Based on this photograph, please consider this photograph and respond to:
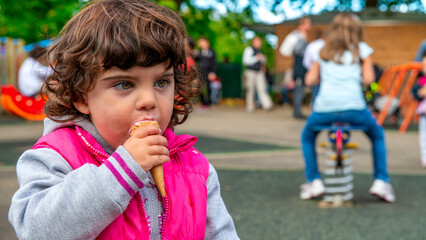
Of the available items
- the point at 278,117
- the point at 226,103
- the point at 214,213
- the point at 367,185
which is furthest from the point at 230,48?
the point at 214,213

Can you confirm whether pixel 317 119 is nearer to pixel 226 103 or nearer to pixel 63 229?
pixel 63 229

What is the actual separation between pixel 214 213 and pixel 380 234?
285 cm

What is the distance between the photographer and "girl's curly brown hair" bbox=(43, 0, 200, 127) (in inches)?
67.6

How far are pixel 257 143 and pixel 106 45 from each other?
801 cm

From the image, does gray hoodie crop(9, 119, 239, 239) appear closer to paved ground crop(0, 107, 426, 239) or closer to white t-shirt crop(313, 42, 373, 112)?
paved ground crop(0, 107, 426, 239)

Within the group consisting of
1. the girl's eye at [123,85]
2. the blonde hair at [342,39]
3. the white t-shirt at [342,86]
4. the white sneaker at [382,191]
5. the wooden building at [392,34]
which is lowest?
the wooden building at [392,34]

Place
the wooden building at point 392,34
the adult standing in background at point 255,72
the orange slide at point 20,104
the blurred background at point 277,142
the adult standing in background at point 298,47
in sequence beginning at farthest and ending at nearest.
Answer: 1. the wooden building at point 392,34
2. the adult standing in background at point 255,72
3. the adult standing in background at point 298,47
4. the orange slide at point 20,104
5. the blurred background at point 277,142

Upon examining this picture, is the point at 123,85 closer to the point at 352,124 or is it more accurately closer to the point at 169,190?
the point at 169,190

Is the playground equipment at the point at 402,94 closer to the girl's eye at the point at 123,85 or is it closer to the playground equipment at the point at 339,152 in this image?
the playground equipment at the point at 339,152

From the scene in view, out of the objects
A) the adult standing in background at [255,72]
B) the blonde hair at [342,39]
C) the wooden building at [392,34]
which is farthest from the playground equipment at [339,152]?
the wooden building at [392,34]

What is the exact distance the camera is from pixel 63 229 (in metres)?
1.62

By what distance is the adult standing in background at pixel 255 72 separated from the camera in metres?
16.8

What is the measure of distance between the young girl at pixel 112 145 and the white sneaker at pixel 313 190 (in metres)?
3.72

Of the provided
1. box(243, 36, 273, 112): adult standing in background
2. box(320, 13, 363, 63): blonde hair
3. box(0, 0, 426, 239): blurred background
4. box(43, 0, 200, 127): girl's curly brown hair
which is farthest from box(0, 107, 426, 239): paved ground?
box(43, 0, 200, 127): girl's curly brown hair
